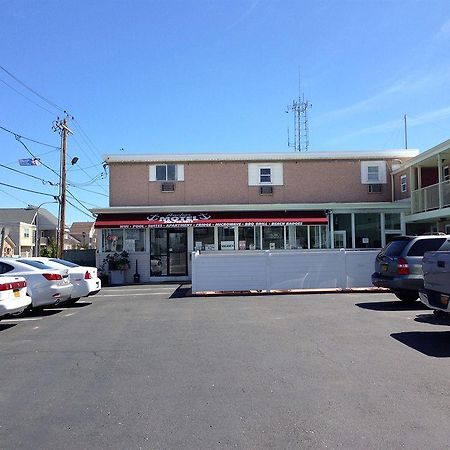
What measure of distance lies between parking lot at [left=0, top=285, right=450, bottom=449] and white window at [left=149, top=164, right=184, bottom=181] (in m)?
14.9

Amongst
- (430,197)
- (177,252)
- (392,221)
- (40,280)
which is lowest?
(40,280)

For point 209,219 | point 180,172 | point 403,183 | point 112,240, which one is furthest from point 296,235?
point 112,240

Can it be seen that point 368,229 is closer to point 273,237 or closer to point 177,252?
point 273,237

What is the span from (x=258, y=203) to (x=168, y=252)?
5.18 meters

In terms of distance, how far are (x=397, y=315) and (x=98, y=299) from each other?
382 inches

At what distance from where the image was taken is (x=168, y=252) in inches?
979

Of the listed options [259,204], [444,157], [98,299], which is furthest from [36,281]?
[444,157]

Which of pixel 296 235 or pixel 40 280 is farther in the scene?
pixel 296 235

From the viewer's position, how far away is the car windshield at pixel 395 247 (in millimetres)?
13117

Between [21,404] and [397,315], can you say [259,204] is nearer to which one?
[397,315]

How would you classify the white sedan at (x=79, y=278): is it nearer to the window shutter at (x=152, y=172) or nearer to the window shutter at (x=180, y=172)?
the window shutter at (x=152, y=172)

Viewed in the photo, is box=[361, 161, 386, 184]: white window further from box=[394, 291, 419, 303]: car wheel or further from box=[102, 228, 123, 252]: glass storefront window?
box=[394, 291, 419, 303]: car wheel

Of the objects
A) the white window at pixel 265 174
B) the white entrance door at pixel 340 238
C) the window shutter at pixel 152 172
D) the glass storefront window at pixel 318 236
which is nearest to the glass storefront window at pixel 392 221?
the white entrance door at pixel 340 238

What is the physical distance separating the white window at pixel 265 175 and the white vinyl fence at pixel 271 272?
357 inches
